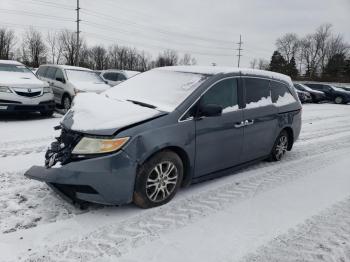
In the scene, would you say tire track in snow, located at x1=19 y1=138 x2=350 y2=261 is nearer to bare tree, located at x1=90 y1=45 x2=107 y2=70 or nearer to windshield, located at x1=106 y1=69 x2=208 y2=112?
windshield, located at x1=106 y1=69 x2=208 y2=112

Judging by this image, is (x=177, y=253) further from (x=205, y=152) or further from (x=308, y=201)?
(x=308, y=201)

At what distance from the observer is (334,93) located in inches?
1026

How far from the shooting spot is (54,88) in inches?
477

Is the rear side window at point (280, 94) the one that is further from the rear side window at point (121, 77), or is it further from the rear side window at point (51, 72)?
the rear side window at point (121, 77)

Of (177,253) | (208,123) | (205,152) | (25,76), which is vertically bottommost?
(177,253)

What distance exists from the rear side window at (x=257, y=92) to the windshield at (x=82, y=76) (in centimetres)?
761

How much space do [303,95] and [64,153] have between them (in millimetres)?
21187

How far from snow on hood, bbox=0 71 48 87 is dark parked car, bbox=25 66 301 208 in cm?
528

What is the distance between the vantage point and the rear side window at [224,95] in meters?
4.49

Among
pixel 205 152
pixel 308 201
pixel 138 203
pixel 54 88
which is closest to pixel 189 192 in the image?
pixel 205 152

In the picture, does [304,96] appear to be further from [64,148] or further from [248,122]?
[64,148]

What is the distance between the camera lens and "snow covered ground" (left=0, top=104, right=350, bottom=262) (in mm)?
3064

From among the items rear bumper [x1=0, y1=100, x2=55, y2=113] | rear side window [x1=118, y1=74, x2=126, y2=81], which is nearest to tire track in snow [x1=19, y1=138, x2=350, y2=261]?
rear bumper [x1=0, y1=100, x2=55, y2=113]

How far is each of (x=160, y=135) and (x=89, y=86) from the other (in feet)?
26.7
